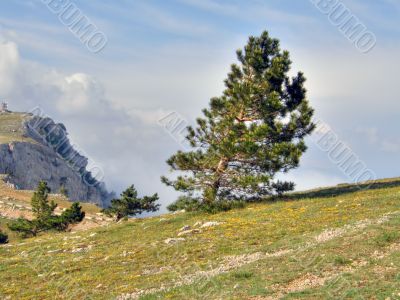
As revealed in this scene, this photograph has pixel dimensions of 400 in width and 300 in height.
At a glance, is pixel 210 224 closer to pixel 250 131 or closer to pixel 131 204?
pixel 250 131

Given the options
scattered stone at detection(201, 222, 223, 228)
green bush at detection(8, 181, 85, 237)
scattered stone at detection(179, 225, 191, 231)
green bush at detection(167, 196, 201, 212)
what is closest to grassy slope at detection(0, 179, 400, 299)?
scattered stone at detection(201, 222, 223, 228)

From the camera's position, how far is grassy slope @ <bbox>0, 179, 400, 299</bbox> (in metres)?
18.3

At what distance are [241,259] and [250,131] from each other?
2032cm

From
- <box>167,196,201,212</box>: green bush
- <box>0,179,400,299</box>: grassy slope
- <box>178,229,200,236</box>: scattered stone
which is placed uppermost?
<box>167,196,201,212</box>: green bush

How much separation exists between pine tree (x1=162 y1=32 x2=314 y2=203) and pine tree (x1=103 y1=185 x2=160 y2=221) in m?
21.8

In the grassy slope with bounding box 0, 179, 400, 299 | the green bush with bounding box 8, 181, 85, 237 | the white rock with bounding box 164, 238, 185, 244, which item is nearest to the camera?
the grassy slope with bounding box 0, 179, 400, 299

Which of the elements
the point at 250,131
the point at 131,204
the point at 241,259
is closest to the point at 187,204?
the point at 250,131

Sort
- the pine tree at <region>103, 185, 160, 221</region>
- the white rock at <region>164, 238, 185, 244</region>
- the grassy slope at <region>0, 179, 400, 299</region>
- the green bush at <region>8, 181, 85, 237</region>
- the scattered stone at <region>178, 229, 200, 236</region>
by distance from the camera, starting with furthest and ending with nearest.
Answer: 1. the pine tree at <region>103, 185, 160, 221</region>
2. the green bush at <region>8, 181, 85, 237</region>
3. the scattered stone at <region>178, 229, 200, 236</region>
4. the white rock at <region>164, 238, 185, 244</region>
5. the grassy slope at <region>0, 179, 400, 299</region>

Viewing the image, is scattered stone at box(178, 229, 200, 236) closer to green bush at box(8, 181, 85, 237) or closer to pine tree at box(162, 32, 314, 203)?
pine tree at box(162, 32, 314, 203)

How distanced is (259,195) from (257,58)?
449 inches

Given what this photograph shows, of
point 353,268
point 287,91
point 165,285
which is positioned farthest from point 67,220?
point 353,268

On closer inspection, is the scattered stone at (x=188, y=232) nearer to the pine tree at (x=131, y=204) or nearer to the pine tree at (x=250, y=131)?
the pine tree at (x=250, y=131)

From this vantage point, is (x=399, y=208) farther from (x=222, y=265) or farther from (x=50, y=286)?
(x=50, y=286)

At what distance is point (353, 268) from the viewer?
19.4m
